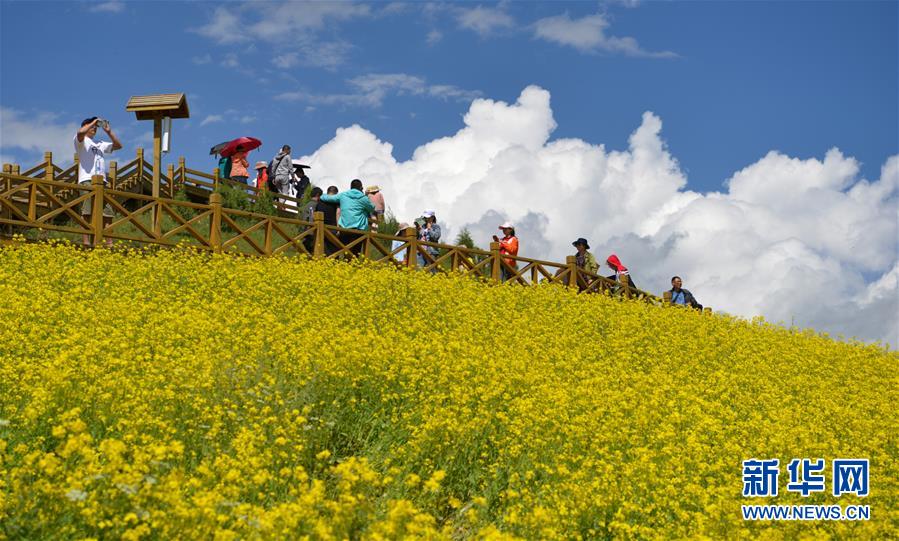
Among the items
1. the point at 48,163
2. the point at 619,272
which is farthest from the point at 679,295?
the point at 48,163

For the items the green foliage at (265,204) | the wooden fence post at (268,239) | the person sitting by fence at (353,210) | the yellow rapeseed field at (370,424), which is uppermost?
the green foliage at (265,204)

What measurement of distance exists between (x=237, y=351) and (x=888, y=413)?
832 centimetres

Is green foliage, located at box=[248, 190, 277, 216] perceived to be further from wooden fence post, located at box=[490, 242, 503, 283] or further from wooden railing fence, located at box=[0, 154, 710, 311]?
wooden fence post, located at box=[490, 242, 503, 283]

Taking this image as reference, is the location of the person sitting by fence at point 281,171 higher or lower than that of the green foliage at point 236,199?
higher

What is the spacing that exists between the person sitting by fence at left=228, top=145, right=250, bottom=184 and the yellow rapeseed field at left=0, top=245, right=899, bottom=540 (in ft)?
53.0

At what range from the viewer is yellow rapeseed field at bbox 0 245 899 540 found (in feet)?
18.0

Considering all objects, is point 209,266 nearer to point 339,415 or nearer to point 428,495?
point 339,415

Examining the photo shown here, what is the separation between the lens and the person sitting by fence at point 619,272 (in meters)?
23.5

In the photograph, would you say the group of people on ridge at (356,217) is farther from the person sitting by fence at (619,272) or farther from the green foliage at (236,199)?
the green foliage at (236,199)

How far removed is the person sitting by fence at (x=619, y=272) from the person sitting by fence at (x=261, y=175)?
12979 mm

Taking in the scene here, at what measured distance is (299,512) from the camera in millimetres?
5141

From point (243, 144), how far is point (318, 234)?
12.6 m

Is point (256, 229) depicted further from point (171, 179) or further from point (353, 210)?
point (171, 179)

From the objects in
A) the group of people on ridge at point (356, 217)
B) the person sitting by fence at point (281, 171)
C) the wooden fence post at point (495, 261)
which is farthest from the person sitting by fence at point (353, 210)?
the person sitting by fence at point (281, 171)
